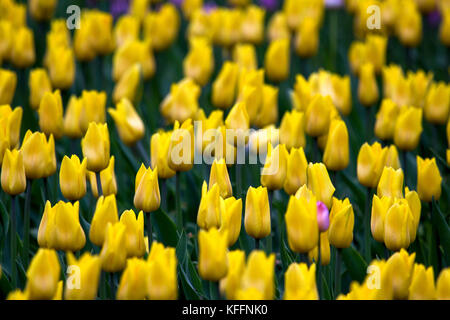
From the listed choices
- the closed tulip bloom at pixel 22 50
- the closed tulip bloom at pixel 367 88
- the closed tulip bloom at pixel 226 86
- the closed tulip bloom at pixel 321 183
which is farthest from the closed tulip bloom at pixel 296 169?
the closed tulip bloom at pixel 22 50

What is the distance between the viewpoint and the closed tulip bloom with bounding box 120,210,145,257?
200 centimetres

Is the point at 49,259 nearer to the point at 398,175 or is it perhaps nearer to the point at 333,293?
the point at 333,293

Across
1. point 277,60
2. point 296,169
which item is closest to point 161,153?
point 296,169

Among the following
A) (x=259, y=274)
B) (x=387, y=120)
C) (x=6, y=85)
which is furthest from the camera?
(x=6, y=85)

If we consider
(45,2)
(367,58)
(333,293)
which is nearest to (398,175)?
(333,293)

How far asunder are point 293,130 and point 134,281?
48.8 inches

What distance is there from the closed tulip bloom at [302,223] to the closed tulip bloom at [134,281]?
0.45 meters

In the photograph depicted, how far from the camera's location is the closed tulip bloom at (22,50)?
385 cm

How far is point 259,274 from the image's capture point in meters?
1.69

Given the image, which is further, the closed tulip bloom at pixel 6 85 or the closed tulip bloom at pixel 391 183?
the closed tulip bloom at pixel 6 85

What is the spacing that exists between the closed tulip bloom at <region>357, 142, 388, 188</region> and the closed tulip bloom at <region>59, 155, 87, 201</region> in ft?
3.24

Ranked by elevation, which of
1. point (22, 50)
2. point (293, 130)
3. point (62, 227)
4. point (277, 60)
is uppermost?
point (22, 50)

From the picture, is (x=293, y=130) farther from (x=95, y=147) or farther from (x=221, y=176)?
(x=95, y=147)

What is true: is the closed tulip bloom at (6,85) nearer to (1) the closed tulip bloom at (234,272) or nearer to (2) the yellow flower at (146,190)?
(2) the yellow flower at (146,190)
